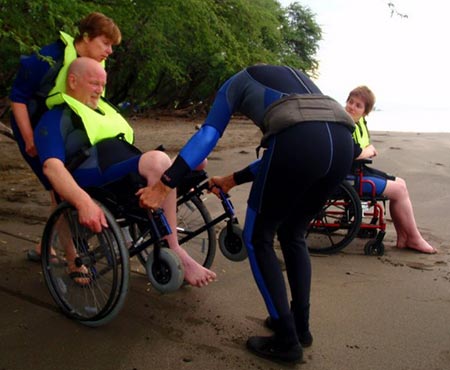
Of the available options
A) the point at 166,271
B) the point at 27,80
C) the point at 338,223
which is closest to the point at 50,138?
the point at 27,80

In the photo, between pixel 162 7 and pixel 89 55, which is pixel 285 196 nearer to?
pixel 89 55

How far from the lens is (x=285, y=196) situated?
2.41 m

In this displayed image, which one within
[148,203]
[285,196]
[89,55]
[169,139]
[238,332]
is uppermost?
[89,55]

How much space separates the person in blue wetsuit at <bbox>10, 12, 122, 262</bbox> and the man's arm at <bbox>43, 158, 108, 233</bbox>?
59 centimetres

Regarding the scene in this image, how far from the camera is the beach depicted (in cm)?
249

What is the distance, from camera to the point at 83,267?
111 inches

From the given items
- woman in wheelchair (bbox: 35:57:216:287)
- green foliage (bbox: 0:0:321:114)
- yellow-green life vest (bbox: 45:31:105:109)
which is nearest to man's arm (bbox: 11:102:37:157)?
yellow-green life vest (bbox: 45:31:105:109)

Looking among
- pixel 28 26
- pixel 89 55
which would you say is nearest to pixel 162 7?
pixel 28 26

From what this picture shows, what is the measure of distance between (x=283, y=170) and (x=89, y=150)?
1.08 metres

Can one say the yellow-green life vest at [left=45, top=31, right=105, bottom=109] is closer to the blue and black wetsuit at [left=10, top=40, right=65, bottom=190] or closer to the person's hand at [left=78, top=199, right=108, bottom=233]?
the blue and black wetsuit at [left=10, top=40, right=65, bottom=190]

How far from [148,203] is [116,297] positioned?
0.47 meters

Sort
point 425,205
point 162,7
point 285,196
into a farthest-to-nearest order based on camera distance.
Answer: point 162,7
point 425,205
point 285,196

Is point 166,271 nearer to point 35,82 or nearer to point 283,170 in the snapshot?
point 283,170

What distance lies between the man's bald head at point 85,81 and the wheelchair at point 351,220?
2020mm
